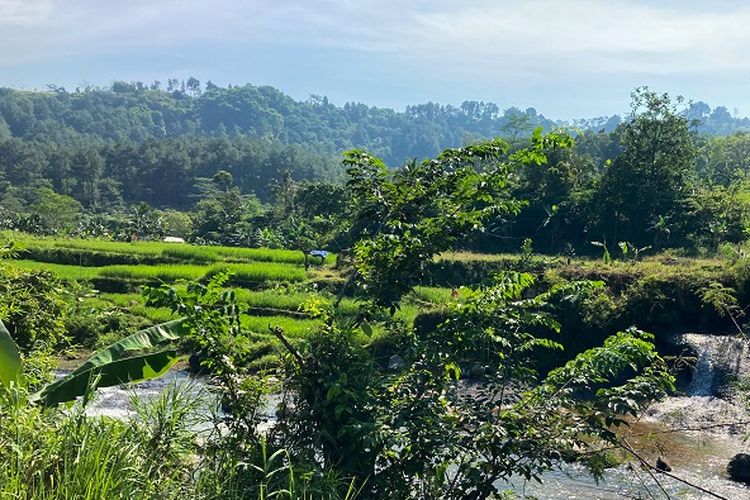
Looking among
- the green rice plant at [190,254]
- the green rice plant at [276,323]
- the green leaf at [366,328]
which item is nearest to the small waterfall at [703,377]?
the green rice plant at [276,323]

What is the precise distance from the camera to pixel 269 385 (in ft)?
16.3

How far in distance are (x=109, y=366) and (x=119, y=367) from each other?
7cm

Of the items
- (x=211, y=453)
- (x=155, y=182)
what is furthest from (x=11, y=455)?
(x=155, y=182)

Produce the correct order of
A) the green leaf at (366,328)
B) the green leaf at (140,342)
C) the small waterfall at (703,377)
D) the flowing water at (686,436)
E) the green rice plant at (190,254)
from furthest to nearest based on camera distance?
the green rice plant at (190,254)
the small waterfall at (703,377)
the flowing water at (686,436)
the green leaf at (140,342)
the green leaf at (366,328)

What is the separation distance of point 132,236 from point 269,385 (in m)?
42.8

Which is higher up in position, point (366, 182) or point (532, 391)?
point (366, 182)

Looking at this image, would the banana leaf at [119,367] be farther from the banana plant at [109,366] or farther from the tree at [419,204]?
the tree at [419,204]

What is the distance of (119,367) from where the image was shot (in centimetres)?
535

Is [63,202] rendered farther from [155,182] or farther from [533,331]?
[533,331]

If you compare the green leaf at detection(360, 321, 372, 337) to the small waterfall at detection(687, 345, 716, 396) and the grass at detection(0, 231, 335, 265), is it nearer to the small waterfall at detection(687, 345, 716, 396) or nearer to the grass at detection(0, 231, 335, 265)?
the small waterfall at detection(687, 345, 716, 396)

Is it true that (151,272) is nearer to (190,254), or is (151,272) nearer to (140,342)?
(190,254)

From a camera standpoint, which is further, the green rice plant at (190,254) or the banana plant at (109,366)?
the green rice plant at (190,254)

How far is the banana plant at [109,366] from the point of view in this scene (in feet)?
17.1

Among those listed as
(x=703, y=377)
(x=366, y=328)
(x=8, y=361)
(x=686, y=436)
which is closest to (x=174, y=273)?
(x=703, y=377)
